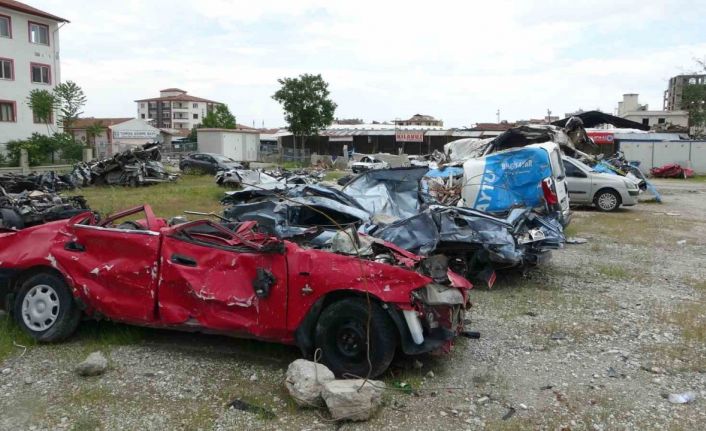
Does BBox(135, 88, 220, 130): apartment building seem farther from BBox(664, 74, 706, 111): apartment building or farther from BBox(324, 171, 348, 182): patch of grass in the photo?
BBox(324, 171, 348, 182): patch of grass

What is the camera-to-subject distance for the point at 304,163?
45.9 m

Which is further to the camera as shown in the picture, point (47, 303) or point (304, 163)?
point (304, 163)

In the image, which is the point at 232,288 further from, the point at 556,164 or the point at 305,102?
the point at 305,102

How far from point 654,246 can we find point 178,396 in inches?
367

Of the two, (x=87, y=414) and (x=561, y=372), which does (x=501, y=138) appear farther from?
(x=87, y=414)

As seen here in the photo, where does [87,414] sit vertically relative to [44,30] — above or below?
below

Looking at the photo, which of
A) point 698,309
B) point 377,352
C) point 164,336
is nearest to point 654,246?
point 698,309

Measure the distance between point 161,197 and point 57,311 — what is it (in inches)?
584

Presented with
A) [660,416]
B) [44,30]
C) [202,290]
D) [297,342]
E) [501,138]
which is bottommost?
[660,416]

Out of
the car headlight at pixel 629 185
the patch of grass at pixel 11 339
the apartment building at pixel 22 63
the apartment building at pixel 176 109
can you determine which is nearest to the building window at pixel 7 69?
the apartment building at pixel 22 63

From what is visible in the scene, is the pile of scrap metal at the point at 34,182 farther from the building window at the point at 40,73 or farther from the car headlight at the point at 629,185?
the building window at the point at 40,73

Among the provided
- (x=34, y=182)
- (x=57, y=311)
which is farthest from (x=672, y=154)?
(x=57, y=311)

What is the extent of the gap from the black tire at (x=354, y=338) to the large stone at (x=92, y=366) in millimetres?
1700

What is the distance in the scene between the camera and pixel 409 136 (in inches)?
1946
